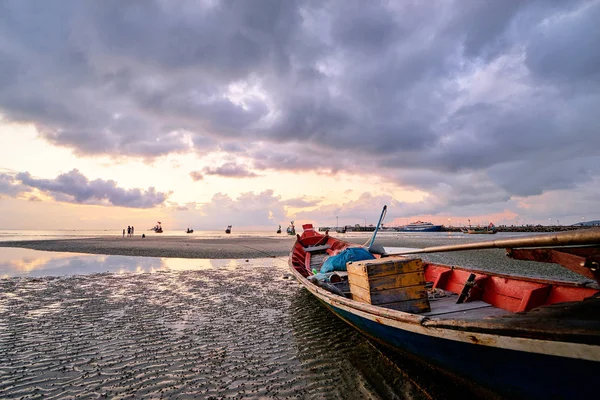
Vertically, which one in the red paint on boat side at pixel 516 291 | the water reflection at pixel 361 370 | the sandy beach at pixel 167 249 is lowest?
the water reflection at pixel 361 370

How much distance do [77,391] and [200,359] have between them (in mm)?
2070

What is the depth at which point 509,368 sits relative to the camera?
3.54m

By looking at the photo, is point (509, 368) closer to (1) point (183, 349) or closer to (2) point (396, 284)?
(2) point (396, 284)

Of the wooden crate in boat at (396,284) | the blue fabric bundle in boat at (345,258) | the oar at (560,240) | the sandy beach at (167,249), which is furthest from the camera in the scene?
the sandy beach at (167,249)

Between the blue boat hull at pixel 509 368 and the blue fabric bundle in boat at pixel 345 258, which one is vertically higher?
the blue fabric bundle in boat at pixel 345 258

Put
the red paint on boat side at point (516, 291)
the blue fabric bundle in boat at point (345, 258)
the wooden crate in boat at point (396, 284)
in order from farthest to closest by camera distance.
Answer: the blue fabric bundle in boat at point (345, 258) → the wooden crate in boat at point (396, 284) → the red paint on boat side at point (516, 291)

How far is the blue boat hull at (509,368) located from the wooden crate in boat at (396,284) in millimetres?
1256

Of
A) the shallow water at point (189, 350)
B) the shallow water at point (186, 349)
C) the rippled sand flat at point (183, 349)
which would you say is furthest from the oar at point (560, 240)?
the rippled sand flat at point (183, 349)

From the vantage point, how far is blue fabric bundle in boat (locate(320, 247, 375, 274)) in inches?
408

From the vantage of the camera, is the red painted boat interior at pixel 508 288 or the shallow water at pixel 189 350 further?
the red painted boat interior at pixel 508 288

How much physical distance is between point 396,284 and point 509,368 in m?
2.81

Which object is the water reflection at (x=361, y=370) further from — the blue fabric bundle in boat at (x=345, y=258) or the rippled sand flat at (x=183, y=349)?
the blue fabric bundle in boat at (x=345, y=258)

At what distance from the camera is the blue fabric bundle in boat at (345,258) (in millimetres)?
10352

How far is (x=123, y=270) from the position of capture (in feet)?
61.1
